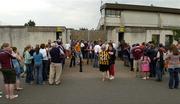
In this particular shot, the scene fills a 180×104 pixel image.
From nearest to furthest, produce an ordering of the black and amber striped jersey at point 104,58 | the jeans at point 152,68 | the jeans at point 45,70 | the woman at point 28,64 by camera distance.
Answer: the woman at point 28,64 → the jeans at point 45,70 → the black and amber striped jersey at point 104,58 → the jeans at point 152,68

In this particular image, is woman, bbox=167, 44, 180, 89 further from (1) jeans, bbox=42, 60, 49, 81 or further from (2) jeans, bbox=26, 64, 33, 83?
(2) jeans, bbox=26, 64, 33, 83

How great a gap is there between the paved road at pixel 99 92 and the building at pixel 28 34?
48.1 ft

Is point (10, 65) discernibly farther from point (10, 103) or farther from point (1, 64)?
point (10, 103)

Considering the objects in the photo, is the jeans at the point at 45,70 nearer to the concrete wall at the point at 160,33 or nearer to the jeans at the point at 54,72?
the jeans at the point at 54,72

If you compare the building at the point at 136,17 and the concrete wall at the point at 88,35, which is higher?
the building at the point at 136,17

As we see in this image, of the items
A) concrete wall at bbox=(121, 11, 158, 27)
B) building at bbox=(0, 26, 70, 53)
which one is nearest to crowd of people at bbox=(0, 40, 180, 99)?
building at bbox=(0, 26, 70, 53)

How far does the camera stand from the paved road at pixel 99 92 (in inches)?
547

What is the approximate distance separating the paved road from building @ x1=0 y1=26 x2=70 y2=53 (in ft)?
48.1

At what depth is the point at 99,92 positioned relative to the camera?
51.9 feet

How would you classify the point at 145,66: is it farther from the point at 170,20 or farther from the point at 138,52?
the point at 170,20

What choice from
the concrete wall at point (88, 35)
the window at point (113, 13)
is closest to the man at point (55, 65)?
the concrete wall at point (88, 35)

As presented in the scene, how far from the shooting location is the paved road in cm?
1390

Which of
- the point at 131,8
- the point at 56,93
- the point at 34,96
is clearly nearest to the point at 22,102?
the point at 34,96

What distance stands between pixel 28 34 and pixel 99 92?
2062 cm
